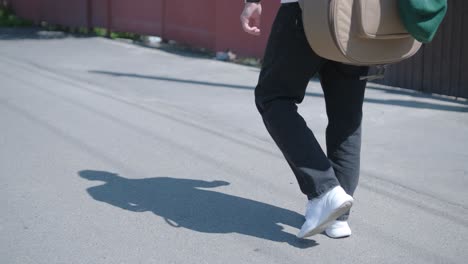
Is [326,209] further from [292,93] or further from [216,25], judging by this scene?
[216,25]

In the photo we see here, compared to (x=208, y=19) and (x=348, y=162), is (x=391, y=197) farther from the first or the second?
(x=208, y=19)

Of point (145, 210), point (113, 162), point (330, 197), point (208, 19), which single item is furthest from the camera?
point (208, 19)

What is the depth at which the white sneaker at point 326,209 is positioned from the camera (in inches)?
136

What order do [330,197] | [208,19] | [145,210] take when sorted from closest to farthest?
[330,197], [145,210], [208,19]

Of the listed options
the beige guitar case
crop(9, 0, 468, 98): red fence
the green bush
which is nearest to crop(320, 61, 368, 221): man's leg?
the beige guitar case

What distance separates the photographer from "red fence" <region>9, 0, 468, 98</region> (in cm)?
796

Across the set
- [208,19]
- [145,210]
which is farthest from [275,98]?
[208,19]

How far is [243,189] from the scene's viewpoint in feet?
15.6

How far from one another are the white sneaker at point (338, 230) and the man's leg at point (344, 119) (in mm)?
33

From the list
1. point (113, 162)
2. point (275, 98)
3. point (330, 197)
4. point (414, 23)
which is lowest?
point (113, 162)

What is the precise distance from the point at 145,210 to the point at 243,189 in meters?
0.73

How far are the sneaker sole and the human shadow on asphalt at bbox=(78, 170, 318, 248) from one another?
20cm

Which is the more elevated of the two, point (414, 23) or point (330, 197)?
point (414, 23)

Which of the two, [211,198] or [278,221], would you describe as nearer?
[278,221]
